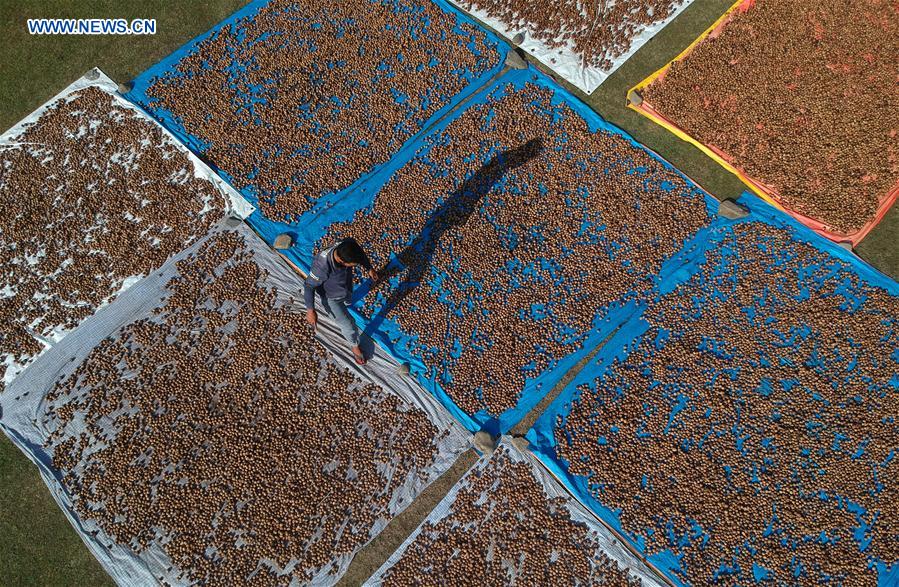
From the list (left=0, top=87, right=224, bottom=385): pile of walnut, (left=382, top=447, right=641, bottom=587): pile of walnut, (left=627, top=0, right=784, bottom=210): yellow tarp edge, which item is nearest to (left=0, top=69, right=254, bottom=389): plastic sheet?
(left=0, top=87, right=224, bottom=385): pile of walnut

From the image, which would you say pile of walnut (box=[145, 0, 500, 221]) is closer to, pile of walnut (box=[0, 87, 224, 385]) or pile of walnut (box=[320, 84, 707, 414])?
pile of walnut (box=[0, 87, 224, 385])

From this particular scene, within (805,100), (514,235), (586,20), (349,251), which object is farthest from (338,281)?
(805,100)

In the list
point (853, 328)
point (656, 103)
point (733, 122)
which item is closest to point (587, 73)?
point (656, 103)

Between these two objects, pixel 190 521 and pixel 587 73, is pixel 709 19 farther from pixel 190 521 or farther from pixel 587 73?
pixel 190 521

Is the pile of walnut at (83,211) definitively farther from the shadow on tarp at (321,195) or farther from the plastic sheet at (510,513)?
the plastic sheet at (510,513)

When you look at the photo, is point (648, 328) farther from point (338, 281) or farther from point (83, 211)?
point (83, 211)

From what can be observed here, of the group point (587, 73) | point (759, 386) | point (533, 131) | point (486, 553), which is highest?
point (587, 73)
